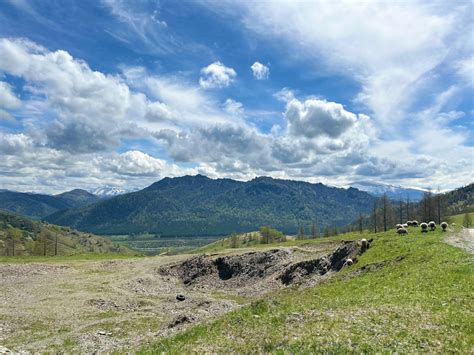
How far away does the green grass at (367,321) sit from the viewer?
1952 cm

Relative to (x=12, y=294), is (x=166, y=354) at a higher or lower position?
higher

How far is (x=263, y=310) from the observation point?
98.8ft

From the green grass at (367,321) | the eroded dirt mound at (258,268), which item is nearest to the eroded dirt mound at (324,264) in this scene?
the eroded dirt mound at (258,268)

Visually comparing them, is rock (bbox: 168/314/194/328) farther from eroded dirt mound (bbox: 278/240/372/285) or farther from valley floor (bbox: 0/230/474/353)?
eroded dirt mound (bbox: 278/240/372/285)

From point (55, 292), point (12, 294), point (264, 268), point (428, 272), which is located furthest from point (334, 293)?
point (12, 294)

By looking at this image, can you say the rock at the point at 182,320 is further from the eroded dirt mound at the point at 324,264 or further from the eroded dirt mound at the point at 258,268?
the eroded dirt mound at the point at 324,264

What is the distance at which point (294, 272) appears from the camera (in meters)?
69.9

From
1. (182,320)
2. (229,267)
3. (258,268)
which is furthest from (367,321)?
(229,267)

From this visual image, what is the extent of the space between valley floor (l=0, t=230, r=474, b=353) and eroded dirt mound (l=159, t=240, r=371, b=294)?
764mm

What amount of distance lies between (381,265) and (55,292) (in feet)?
173

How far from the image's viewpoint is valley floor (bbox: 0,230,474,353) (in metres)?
21.1

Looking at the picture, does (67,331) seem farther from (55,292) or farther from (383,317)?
(383,317)

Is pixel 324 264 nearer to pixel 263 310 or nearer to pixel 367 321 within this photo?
pixel 263 310

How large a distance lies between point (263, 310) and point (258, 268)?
49.0 m
